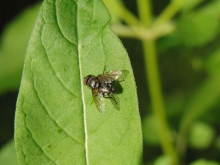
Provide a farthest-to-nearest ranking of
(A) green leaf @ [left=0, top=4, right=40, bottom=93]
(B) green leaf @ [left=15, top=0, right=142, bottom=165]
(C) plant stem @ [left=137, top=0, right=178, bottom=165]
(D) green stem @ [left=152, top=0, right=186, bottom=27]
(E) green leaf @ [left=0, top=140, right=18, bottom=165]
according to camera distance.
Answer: (A) green leaf @ [left=0, top=4, right=40, bottom=93], (D) green stem @ [left=152, top=0, right=186, bottom=27], (C) plant stem @ [left=137, top=0, right=178, bottom=165], (E) green leaf @ [left=0, top=140, right=18, bottom=165], (B) green leaf @ [left=15, top=0, right=142, bottom=165]

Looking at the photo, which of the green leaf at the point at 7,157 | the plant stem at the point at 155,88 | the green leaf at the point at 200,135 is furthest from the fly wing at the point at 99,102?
the green leaf at the point at 200,135

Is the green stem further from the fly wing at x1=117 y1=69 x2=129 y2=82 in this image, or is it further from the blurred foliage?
the fly wing at x1=117 y1=69 x2=129 y2=82

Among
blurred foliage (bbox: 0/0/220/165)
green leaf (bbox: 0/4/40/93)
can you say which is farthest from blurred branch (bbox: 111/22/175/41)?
green leaf (bbox: 0/4/40/93)

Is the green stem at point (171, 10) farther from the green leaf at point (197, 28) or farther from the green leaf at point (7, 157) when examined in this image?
the green leaf at point (7, 157)

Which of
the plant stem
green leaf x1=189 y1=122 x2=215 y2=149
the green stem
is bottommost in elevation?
green leaf x1=189 y1=122 x2=215 y2=149

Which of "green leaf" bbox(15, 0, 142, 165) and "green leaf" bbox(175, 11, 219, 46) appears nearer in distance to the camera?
"green leaf" bbox(15, 0, 142, 165)

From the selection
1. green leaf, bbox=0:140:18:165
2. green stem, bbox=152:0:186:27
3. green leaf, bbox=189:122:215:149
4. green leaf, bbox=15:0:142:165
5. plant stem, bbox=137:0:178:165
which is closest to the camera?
green leaf, bbox=15:0:142:165

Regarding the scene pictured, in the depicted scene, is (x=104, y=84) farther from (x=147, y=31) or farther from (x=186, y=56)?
(x=186, y=56)
